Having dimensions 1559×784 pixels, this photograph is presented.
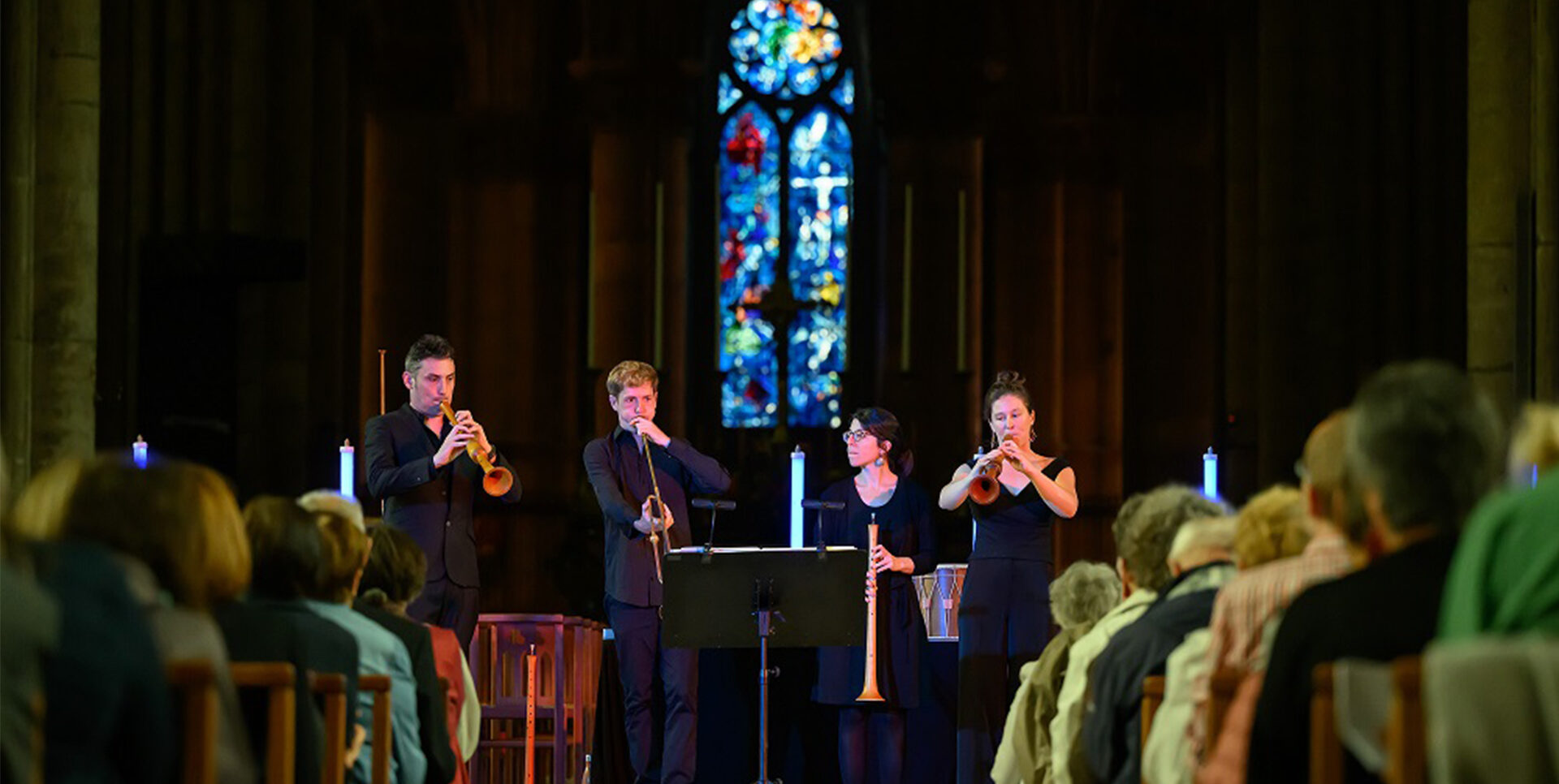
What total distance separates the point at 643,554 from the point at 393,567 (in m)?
3.08

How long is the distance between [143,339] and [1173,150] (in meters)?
10.1

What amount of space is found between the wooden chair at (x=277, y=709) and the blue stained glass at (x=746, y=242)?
14979mm

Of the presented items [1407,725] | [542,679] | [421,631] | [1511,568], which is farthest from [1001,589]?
[1511,568]

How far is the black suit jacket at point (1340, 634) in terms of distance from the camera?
3629 millimetres

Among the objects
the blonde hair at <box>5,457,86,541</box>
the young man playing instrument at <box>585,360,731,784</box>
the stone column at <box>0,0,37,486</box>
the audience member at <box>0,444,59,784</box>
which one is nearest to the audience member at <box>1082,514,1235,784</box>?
the blonde hair at <box>5,457,86,541</box>

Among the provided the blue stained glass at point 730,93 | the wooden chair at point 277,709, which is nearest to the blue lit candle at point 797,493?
the wooden chair at point 277,709

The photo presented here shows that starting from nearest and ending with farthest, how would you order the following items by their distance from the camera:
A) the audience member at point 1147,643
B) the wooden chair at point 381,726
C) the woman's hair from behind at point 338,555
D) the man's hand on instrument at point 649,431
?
the wooden chair at point 381,726
the woman's hair from behind at point 338,555
the audience member at point 1147,643
the man's hand on instrument at point 649,431

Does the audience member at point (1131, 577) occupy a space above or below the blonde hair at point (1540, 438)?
below

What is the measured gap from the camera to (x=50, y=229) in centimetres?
870

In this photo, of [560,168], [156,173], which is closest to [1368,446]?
[156,173]

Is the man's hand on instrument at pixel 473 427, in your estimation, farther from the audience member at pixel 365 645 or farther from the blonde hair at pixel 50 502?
the blonde hair at pixel 50 502

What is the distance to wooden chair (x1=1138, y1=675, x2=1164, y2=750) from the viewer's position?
5105mm

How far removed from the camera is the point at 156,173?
1308cm

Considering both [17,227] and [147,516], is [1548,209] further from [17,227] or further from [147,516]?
[147,516]
